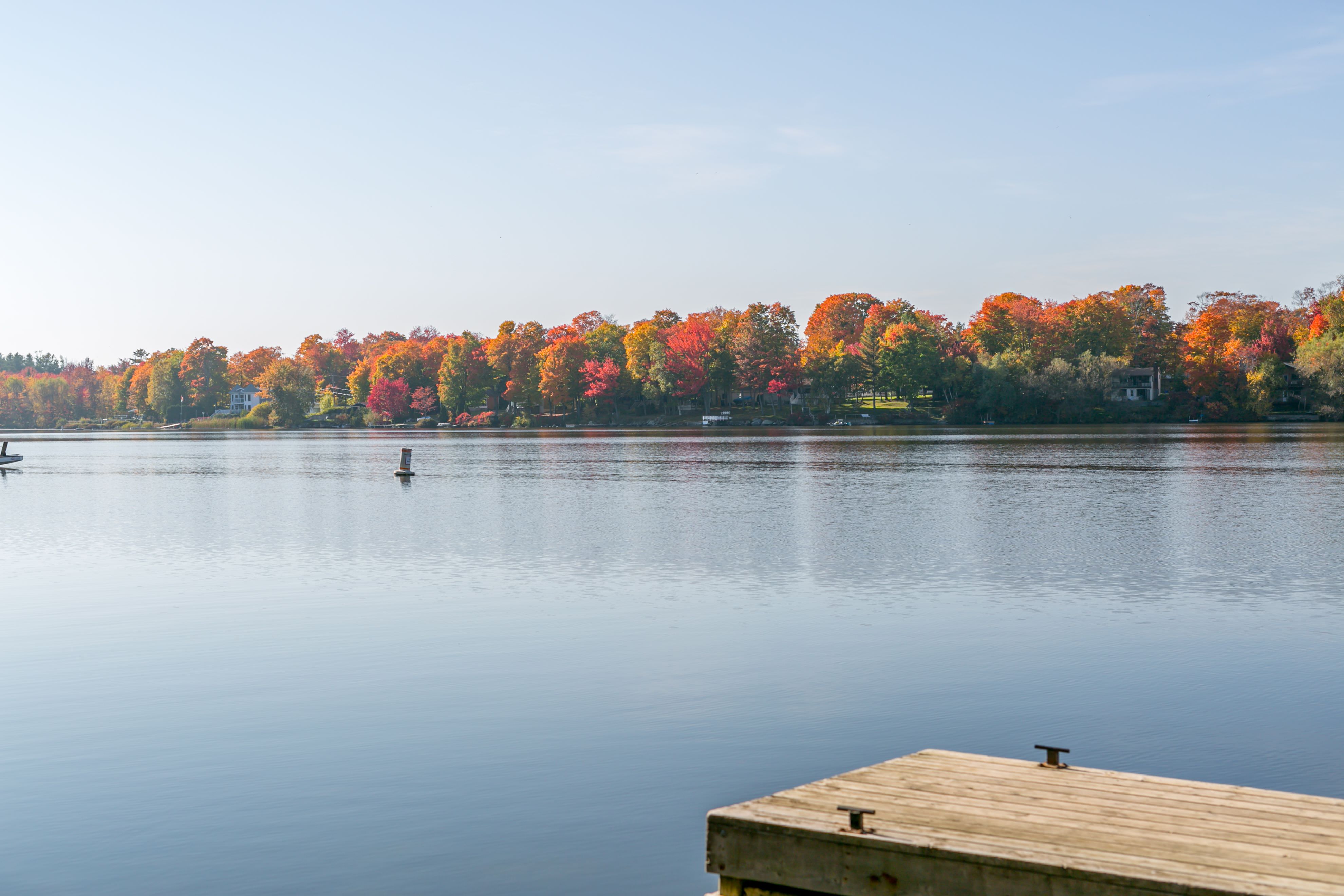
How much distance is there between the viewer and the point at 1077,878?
241 inches

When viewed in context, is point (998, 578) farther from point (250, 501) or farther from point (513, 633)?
point (250, 501)

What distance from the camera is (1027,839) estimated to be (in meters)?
6.57

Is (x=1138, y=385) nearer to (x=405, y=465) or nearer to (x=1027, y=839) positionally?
(x=405, y=465)

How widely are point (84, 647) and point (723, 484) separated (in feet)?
120

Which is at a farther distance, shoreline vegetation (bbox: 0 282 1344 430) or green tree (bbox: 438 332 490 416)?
green tree (bbox: 438 332 490 416)

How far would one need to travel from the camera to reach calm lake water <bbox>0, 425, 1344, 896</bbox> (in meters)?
9.30

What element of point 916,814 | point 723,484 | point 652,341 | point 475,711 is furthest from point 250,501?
point 652,341

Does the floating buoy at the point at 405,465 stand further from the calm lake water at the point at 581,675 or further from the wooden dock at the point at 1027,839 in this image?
the wooden dock at the point at 1027,839

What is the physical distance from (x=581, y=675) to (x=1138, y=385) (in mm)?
159988

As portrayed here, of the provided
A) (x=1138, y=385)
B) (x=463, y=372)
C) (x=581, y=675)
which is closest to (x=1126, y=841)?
(x=581, y=675)

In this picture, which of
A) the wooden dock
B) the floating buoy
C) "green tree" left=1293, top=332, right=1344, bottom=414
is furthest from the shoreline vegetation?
the wooden dock

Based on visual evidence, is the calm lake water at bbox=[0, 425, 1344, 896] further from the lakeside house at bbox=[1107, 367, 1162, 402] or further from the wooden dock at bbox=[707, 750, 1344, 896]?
the lakeside house at bbox=[1107, 367, 1162, 402]

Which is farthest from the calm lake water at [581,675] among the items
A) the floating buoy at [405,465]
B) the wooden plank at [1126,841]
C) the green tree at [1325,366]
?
the green tree at [1325,366]

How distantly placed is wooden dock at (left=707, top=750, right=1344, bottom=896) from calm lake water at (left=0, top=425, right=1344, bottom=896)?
1615 mm
